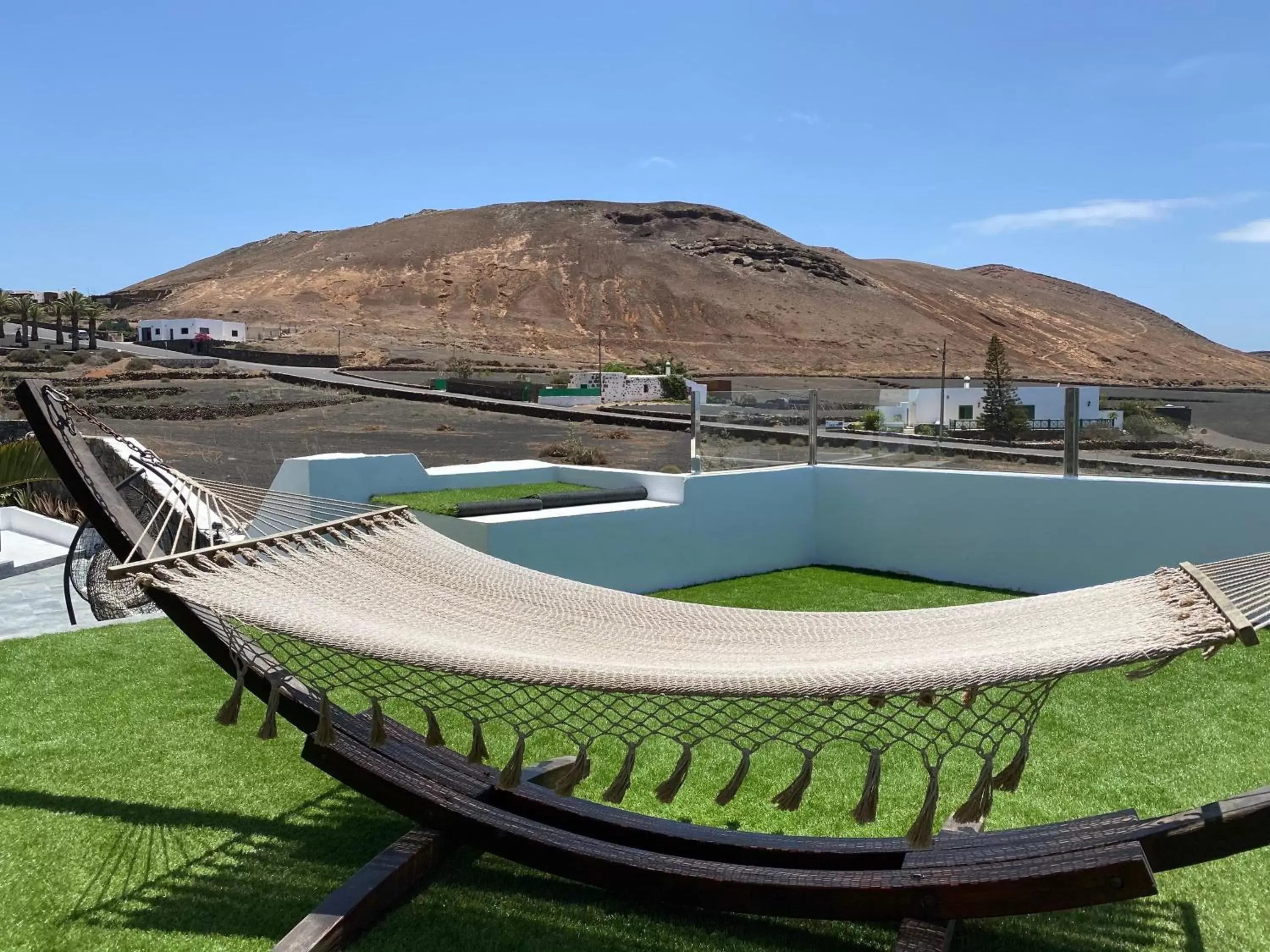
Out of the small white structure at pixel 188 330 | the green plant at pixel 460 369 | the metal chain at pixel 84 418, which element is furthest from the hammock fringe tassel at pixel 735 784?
the small white structure at pixel 188 330

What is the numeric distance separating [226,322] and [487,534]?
4811 cm

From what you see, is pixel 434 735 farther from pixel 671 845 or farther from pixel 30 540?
pixel 30 540

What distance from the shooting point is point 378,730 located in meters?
2.68

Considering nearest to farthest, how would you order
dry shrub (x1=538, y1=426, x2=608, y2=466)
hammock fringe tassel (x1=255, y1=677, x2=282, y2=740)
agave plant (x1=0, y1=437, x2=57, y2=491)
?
hammock fringe tassel (x1=255, y1=677, x2=282, y2=740) → agave plant (x1=0, y1=437, x2=57, y2=491) → dry shrub (x1=538, y1=426, x2=608, y2=466)

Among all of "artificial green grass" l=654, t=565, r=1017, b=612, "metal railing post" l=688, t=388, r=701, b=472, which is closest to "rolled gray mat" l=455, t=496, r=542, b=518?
"artificial green grass" l=654, t=565, r=1017, b=612

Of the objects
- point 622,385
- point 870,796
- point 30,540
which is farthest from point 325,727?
point 622,385

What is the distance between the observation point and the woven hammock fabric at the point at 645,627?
1879mm

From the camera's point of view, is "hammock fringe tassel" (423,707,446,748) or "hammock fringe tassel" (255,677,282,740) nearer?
"hammock fringe tassel" (255,677,282,740)

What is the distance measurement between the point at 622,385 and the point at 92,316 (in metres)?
23.3

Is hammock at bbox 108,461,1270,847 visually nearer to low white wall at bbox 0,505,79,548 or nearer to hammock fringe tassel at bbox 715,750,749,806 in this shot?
hammock fringe tassel at bbox 715,750,749,806

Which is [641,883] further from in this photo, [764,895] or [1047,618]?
[1047,618]

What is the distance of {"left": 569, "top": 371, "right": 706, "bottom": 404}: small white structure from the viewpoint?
31609mm

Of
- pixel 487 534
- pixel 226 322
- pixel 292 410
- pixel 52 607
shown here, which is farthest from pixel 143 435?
pixel 226 322

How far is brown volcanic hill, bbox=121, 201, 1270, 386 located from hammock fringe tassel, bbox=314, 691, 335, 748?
4700 centimetres
